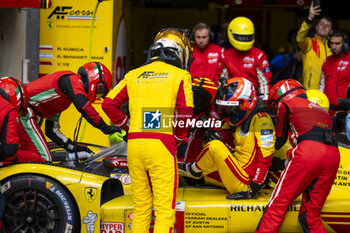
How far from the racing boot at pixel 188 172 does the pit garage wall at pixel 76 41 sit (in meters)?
2.90

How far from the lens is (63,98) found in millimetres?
6324

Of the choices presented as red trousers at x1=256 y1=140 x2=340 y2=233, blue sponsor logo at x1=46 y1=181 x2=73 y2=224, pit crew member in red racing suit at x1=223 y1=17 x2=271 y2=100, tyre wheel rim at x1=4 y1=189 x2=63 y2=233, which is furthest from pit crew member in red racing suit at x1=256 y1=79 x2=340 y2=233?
pit crew member in red racing suit at x1=223 y1=17 x2=271 y2=100

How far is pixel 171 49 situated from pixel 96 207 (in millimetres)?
1507

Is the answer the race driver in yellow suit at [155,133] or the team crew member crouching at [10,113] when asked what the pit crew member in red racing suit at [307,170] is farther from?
the team crew member crouching at [10,113]

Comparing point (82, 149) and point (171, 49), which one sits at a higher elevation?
point (171, 49)

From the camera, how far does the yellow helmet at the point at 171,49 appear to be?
16.4ft

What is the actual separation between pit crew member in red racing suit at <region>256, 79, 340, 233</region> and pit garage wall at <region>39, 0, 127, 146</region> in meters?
3.83

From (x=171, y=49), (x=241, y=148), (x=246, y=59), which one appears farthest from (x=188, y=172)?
(x=246, y=59)

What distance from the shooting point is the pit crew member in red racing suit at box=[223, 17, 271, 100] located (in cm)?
772

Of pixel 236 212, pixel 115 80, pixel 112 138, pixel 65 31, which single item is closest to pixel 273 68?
pixel 115 80

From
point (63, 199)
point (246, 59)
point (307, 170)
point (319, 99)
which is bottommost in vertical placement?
point (63, 199)

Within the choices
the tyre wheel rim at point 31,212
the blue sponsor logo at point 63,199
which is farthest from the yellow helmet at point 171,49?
the tyre wheel rim at point 31,212

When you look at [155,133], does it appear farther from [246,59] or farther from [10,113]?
[246,59]

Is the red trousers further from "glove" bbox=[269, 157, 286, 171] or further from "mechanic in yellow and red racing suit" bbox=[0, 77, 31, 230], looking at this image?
"mechanic in yellow and red racing suit" bbox=[0, 77, 31, 230]
